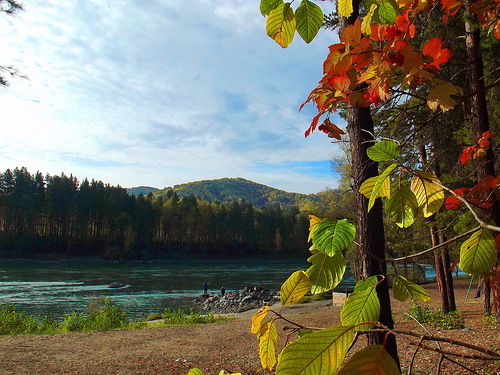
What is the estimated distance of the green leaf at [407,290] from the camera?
23.6 inches

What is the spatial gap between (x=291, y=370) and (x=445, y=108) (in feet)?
1.72

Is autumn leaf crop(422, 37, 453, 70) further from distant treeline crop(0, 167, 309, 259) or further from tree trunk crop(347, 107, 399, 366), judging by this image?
distant treeline crop(0, 167, 309, 259)

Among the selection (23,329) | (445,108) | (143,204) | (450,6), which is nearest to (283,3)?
(445,108)

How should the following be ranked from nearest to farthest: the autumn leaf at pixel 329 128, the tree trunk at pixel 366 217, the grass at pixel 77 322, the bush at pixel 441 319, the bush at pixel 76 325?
the autumn leaf at pixel 329 128
the tree trunk at pixel 366 217
the bush at pixel 441 319
the grass at pixel 77 322
the bush at pixel 76 325

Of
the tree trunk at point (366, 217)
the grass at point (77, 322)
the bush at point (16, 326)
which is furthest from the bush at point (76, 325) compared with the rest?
the tree trunk at point (366, 217)

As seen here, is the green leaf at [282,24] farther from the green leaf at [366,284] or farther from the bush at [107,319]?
the bush at [107,319]

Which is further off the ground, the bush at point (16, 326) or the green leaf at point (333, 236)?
the green leaf at point (333, 236)

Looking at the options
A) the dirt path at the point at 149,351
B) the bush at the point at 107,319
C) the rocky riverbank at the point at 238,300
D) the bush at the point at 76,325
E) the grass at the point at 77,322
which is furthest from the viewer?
the rocky riverbank at the point at 238,300

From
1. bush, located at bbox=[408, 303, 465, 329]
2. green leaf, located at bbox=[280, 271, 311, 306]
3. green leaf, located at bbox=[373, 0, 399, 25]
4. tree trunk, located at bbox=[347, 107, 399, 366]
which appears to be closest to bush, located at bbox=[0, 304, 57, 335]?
bush, located at bbox=[408, 303, 465, 329]

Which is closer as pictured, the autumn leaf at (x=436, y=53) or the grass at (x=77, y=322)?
the autumn leaf at (x=436, y=53)

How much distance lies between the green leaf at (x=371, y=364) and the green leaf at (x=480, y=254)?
0.26m

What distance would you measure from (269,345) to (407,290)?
271 mm

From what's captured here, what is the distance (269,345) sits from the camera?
0.68m

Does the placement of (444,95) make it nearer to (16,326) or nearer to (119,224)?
(16,326)
